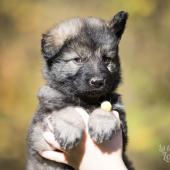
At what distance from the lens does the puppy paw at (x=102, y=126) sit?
3511 mm

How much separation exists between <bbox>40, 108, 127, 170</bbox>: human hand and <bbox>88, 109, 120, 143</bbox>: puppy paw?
49 mm

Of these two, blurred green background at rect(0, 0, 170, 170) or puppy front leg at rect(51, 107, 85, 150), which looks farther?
blurred green background at rect(0, 0, 170, 170)

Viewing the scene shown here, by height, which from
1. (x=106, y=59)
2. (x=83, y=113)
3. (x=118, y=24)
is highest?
(x=118, y=24)

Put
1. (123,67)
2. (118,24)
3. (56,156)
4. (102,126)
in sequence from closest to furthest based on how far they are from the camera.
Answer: (102,126) → (56,156) → (118,24) → (123,67)

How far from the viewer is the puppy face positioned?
146 inches

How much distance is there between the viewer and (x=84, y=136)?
3.59 metres

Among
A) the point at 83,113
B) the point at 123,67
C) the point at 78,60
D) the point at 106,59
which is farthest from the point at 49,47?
the point at 123,67

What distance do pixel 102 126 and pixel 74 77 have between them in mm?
415

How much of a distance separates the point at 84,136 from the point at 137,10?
8.25 feet

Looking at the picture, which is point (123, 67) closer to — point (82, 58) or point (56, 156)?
point (82, 58)

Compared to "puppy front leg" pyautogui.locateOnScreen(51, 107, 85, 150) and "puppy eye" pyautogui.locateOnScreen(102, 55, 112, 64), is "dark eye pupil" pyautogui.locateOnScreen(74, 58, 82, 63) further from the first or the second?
"puppy front leg" pyautogui.locateOnScreen(51, 107, 85, 150)

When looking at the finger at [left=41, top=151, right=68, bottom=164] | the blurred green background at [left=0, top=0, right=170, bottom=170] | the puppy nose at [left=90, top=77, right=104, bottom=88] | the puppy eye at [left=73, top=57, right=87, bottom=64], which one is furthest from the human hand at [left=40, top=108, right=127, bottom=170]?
the blurred green background at [left=0, top=0, right=170, bottom=170]

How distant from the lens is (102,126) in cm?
352

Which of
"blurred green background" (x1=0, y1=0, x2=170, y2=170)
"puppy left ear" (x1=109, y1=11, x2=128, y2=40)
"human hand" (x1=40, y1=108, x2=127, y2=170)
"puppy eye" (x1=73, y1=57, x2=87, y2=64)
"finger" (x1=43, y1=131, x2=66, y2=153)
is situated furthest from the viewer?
"blurred green background" (x1=0, y1=0, x2=170, y2=170)
